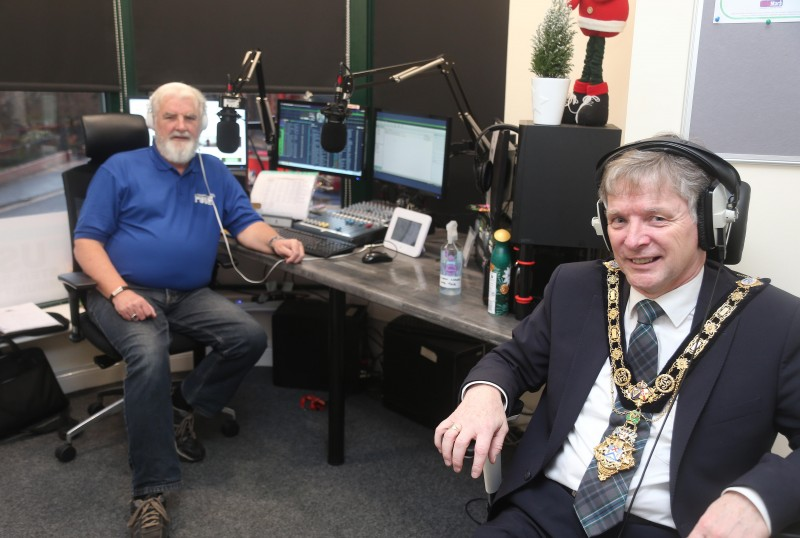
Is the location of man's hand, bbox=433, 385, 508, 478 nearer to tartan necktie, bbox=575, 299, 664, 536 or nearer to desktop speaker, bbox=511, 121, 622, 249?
tartan necktie, bbox=575, 299, 664, 536

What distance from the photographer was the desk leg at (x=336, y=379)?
2.64 m

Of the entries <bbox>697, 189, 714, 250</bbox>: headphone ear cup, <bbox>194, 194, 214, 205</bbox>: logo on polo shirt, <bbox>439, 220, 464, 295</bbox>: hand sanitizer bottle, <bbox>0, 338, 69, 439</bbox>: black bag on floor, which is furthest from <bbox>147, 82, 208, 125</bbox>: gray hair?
<bbox>697, 189, 714, 250</bbox>: headphone ear cup

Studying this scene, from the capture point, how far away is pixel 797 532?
3.93 ft

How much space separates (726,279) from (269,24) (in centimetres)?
259

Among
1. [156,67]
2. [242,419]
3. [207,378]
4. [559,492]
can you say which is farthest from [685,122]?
[156,67]

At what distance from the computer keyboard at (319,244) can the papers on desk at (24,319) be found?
3.21ft

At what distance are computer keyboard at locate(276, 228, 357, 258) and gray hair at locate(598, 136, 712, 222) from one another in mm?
1458

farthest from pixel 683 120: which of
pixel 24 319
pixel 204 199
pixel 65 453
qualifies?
pixel 24 319

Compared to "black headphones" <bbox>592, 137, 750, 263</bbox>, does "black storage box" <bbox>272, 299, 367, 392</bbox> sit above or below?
below

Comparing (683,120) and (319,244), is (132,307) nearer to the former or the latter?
(319,244)

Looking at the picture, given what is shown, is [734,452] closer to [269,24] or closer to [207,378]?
[207,378]

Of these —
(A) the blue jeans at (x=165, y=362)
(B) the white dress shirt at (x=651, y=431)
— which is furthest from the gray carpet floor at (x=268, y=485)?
(B) the white dress shirt at (x=651, y=431)

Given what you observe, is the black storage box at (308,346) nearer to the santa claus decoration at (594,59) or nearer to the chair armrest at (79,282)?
the chair armrest at (79,282)

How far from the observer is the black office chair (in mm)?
2639
